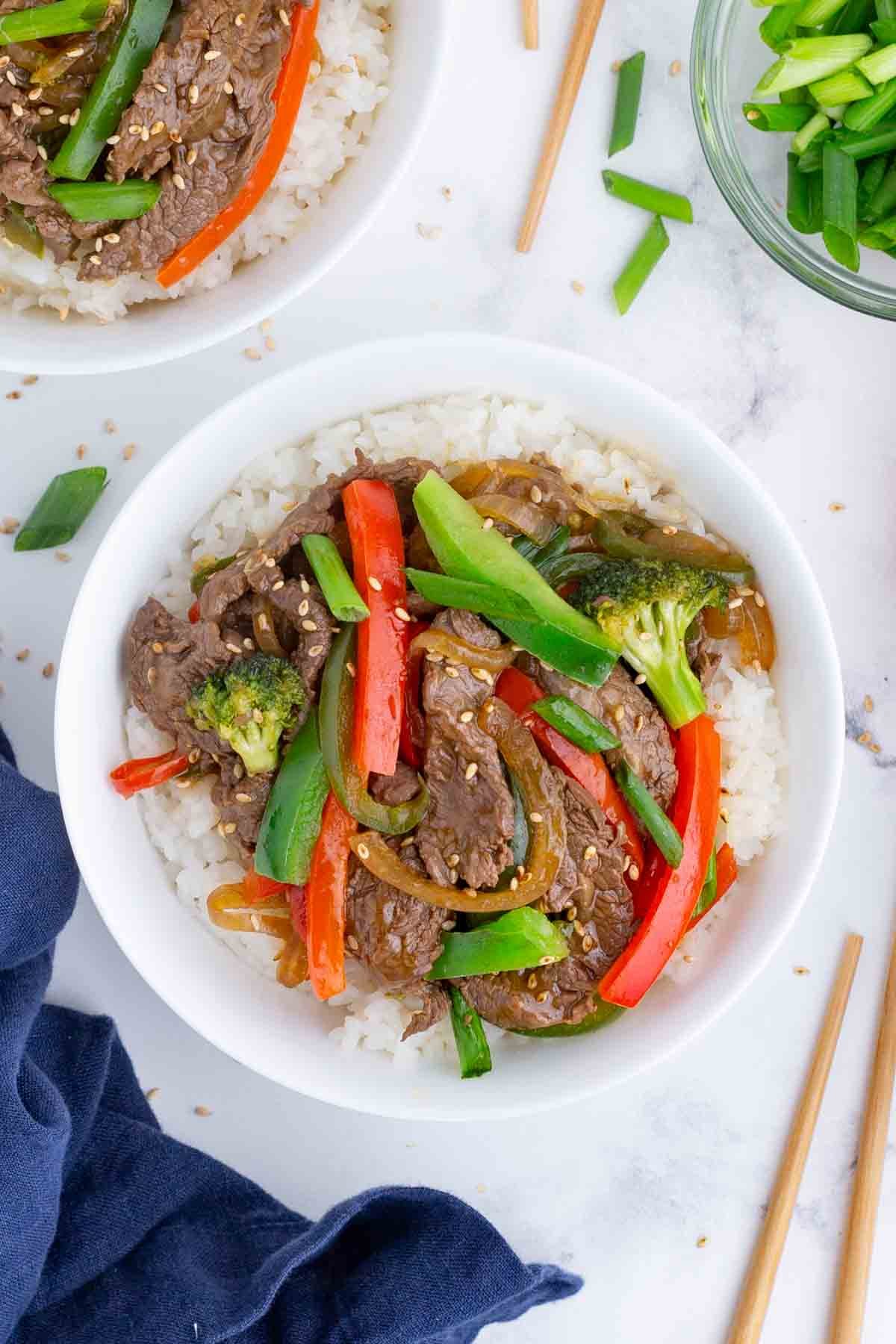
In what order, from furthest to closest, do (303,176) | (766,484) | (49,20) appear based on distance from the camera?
(766,484), (303,176), (49,20)

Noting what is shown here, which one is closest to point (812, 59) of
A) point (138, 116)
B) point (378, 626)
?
point (138, 116)

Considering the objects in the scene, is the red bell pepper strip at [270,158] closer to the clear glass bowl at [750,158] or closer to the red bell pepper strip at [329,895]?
the clear glass bowl at [750,158]

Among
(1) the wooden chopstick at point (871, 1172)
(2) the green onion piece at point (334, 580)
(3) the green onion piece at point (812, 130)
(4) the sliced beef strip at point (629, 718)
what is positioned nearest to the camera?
(2) the green onion piece at point (334, 580)

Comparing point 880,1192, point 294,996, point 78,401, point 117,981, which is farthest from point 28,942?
point 880,1192

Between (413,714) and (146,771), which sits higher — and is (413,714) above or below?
above

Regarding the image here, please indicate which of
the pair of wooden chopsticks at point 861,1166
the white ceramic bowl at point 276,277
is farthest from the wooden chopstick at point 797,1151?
the white ceramic bowl at point 276,277

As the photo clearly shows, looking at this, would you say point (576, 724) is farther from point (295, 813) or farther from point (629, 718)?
point (295, 813)

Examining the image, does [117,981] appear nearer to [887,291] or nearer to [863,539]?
[863,539]
